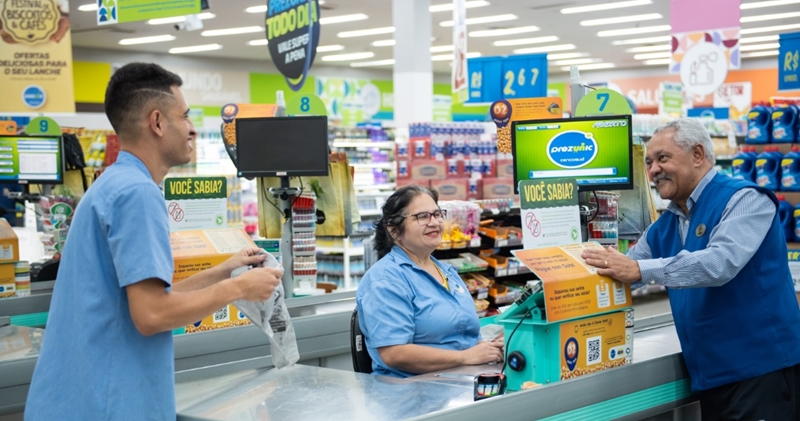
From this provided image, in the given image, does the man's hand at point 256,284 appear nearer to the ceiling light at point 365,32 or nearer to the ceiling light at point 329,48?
the ceiling light at point 365,32

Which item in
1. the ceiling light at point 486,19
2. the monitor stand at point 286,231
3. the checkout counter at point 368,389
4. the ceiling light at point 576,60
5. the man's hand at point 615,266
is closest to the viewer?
the checkout counter at point 368,389

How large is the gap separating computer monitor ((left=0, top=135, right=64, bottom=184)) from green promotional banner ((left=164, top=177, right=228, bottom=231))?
148 inches

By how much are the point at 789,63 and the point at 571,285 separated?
8110 mm

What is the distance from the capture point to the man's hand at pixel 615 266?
276 centimetres

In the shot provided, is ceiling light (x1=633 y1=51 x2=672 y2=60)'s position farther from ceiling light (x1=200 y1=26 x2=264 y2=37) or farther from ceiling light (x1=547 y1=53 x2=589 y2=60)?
ceiling light (x1=200 y1=26 x2=264 y2=37)

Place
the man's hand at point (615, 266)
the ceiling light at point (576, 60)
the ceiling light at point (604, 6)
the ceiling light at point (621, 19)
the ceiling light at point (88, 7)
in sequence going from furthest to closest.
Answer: the ceiling light at point (576, 60) < the ceiling light at point (621, 19) < the ceiling light at point (604, 6) < the ceiling light at point (88, 7) < the man's hand at point (615, 266)

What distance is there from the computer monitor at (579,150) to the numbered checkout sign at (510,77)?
799 cm

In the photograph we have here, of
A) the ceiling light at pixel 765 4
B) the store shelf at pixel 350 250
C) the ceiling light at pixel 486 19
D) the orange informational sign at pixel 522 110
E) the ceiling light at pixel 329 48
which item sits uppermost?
the ceiling light at pixel 329 48

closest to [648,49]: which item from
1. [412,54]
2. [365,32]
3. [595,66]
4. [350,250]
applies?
[595,66]

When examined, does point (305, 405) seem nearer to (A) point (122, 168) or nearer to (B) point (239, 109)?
(A) point (122, 168)

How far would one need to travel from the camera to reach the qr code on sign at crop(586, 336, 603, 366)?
8.94 ft

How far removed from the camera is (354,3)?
49.1 ft

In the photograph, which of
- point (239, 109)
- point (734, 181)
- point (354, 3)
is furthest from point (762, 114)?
point (354, 3)

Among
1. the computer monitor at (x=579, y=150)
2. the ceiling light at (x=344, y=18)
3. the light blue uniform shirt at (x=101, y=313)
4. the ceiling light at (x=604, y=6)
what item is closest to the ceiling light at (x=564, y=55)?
the ceiling light at (x=604, y=6)
